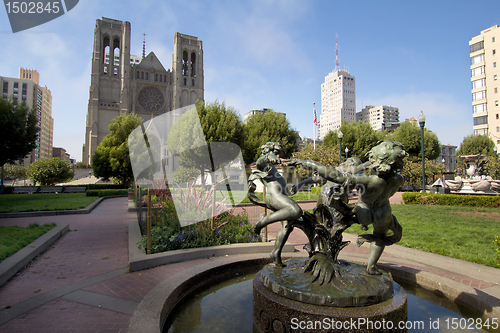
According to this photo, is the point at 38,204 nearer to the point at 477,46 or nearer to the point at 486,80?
the point at 486,80

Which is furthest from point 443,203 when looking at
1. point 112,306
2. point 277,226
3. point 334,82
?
point 334,82

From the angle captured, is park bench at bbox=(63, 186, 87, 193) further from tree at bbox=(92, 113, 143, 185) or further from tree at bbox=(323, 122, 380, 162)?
tree at bbox=(323, 122, 380, 162)

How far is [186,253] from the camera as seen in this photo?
17.9ft

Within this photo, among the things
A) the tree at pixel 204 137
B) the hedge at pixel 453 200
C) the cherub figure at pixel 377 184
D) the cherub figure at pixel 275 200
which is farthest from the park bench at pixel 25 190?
the hedge at pixel 453 200

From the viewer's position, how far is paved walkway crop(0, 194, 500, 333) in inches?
121

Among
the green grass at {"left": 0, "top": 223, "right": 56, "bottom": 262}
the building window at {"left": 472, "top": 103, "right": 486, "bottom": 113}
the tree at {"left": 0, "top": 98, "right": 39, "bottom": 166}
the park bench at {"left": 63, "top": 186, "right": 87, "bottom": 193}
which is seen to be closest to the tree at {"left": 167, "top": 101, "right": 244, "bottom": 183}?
the park bench at {"left": 63, "top": 186, "right": 87, "bottom": 193}

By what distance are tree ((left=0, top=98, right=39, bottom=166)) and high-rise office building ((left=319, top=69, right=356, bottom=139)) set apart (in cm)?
12434

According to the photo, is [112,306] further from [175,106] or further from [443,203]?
[175,106]

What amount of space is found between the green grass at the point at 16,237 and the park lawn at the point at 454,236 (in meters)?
9.40

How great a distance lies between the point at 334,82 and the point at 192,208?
152 metres

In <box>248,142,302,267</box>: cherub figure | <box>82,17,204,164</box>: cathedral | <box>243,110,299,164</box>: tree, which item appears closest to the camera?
<box>248,142,302,267</box>: cherub figure

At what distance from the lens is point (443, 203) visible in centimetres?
1540

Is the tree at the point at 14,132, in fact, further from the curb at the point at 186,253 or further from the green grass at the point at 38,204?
the curb at the point at 186,253

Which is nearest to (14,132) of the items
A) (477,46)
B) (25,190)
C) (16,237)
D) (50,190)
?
(50,190)
